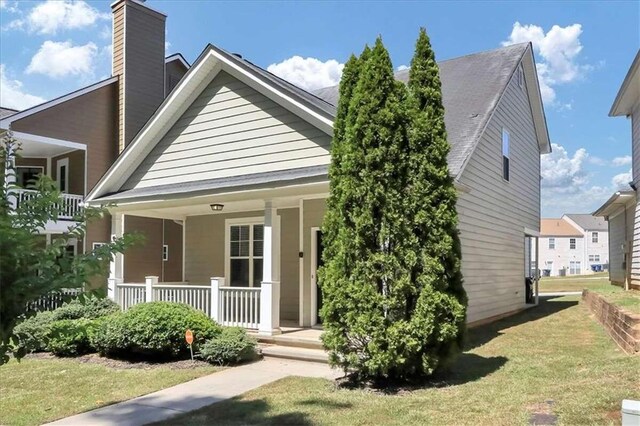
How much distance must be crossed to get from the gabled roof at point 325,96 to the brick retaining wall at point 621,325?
11.8 feet

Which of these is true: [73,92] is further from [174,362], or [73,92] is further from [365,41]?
[365,41]

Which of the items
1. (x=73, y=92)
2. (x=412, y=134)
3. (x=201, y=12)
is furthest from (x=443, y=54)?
(x=73, y=92)

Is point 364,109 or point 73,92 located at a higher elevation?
point 73,92

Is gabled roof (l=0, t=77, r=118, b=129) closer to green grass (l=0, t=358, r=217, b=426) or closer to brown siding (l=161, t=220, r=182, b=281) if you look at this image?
brown siding (l=161, t=220, r=182, b=281)

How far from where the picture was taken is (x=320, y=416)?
5594mm

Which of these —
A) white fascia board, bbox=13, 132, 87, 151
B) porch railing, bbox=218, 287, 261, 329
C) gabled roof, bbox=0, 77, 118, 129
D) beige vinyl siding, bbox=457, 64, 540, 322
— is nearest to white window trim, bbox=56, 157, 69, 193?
white fascia board, bbox=13, 132, 87, 151

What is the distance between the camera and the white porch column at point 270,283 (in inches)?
382

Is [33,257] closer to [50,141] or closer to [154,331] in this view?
[154,331]

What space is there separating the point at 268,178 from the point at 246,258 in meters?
3.44

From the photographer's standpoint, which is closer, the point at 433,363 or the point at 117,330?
the point at 433,363

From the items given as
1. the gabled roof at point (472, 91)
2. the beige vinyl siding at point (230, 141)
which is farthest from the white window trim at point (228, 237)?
the gabled roof at point (472, 91)

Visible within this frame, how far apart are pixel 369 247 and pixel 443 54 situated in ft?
35.1

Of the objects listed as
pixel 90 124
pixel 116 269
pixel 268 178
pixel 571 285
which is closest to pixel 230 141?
pixel 268 178

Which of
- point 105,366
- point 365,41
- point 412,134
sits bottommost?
point 105,366
